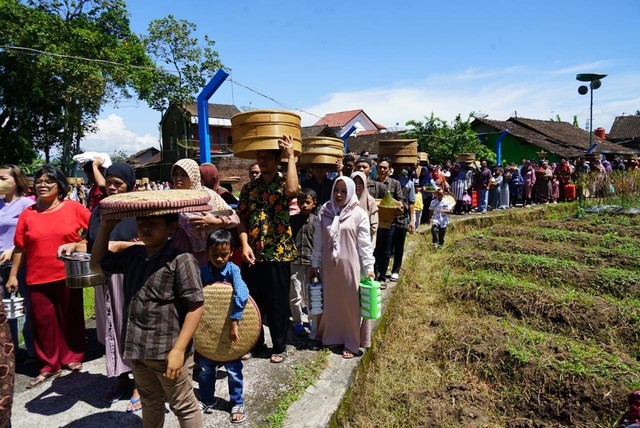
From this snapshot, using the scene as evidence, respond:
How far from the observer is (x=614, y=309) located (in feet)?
16.4

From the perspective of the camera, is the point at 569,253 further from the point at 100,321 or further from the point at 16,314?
the point at 16,314

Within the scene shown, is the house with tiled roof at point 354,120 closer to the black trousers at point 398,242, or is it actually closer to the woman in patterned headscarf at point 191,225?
the black trousers at point 398,242

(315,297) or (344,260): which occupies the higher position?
(344,260)

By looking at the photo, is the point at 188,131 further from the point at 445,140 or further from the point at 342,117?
the point at 445,140

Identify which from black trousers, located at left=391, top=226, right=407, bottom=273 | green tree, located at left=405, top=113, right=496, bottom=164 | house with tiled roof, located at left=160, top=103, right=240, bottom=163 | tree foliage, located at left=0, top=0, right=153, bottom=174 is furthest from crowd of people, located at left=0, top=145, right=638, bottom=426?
house with tiled roof, located at left=160, top=103, right=240, bottom=163

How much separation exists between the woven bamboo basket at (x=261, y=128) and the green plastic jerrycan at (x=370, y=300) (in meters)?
1.50

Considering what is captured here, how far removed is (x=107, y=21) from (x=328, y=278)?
23674mm

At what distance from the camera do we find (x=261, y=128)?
3406 mm

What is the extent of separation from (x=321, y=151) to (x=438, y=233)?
5046 mm

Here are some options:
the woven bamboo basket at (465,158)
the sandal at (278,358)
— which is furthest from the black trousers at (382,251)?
the woven bamboo basket at (465,158)

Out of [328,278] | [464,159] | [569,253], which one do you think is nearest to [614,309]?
[569,253]

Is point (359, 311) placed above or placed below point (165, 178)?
Answer: below

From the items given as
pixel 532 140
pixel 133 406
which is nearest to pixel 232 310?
pixel 133 406

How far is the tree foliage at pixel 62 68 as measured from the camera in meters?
18.0
